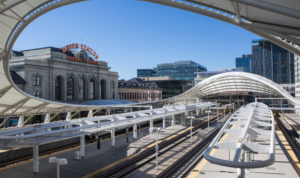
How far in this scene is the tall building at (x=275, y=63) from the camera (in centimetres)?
12688

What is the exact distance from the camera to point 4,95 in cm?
2202

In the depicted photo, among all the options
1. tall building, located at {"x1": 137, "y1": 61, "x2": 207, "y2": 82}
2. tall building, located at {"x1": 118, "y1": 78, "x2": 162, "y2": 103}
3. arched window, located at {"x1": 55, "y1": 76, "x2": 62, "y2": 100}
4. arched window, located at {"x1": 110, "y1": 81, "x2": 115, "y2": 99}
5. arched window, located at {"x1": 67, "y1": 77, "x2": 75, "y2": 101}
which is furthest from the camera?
tall building, located at {"x1": 137, "y1": 61, "x2": 207, "y2": 82}

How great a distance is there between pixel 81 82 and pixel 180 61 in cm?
14014

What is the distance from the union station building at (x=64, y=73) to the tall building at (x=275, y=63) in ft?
325

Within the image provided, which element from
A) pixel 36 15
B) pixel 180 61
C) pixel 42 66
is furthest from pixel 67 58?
pixel 180 61

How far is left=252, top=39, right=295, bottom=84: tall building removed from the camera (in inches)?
4995

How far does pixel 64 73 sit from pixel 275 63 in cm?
11931

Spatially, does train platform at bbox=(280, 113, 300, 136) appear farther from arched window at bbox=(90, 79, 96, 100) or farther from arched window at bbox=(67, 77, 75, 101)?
arched window at bbox=(67, 77, 75, 101)

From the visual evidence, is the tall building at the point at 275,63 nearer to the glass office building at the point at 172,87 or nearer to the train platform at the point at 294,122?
the glass office building at the point at 172,87

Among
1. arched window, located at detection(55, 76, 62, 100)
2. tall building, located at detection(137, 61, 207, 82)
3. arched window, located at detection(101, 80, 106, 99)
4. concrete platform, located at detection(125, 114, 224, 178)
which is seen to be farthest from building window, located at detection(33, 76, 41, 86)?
tall building, located at detection(137, 61, 207, 82)

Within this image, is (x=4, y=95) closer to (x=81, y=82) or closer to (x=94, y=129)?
(x=94, y=129)

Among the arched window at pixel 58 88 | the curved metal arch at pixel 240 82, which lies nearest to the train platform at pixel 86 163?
the arched window at pixel 58 88

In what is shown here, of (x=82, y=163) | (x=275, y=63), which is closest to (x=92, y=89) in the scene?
(x=82, y=163)

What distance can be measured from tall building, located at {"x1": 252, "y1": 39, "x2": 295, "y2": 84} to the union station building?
99160 mm
